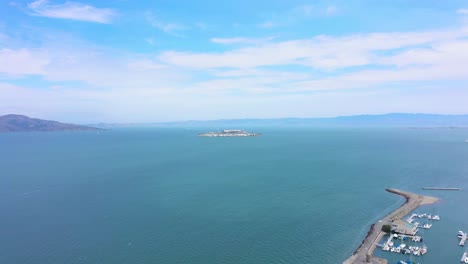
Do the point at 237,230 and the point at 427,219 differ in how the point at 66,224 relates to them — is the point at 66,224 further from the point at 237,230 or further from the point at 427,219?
the point at 427,219

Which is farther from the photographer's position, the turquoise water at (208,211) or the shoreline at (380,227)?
the turquoise water at (208,211)

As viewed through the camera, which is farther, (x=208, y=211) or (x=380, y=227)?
(x=208, y=211)

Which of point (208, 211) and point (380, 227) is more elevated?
point (208, 211)

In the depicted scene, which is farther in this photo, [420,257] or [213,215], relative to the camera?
[213,215]

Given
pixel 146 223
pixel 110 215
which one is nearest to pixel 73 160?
pixel 110 215

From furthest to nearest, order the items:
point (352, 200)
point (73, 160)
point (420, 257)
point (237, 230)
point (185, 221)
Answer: point (73, 160)
point (352, 200)
point (185, 221)
point (237, 230)
point (420, 257)

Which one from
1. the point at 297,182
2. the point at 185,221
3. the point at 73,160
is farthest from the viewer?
the point at 73,160

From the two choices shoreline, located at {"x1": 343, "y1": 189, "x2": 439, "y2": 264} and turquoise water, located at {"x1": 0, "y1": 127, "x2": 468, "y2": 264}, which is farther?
turquoise water, located at {"x1": 0, "y1": 127, "x2": 468, "y2": 264}
